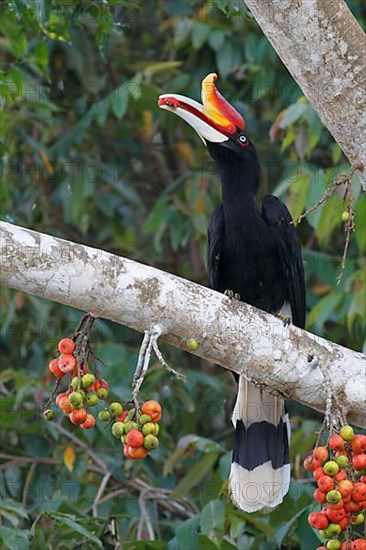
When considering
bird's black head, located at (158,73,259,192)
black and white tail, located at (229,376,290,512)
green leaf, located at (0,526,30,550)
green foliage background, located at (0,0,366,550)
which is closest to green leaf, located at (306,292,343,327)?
green foliage background, located at (0,0,366,550)

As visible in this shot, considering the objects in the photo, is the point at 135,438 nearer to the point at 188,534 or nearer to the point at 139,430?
the point at 139,430

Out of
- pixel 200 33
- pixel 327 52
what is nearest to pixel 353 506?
pixel 327 52


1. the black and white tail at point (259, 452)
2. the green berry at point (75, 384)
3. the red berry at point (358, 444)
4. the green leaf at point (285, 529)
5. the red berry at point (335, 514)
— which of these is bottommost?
the green leaf at point (285, 529)

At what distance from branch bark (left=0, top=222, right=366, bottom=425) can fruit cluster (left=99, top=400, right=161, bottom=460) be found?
219 mm

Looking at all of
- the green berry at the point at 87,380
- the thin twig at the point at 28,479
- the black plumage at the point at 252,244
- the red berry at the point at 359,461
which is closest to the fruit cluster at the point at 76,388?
the green berry at the point at 87,380

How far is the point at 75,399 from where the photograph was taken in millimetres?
2477

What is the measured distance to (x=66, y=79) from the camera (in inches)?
217

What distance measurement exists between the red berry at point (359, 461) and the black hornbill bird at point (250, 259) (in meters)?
0.88

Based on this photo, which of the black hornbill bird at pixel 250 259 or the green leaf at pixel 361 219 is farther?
the green leaf at pixel 361 219

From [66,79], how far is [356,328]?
2.11m

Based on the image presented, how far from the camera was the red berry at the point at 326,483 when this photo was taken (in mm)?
2439

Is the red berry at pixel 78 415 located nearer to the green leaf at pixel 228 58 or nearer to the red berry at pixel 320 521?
the red berry at pixel 320 521

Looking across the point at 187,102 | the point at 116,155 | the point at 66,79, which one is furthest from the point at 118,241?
the point at 187,102

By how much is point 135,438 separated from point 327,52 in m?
1.04
